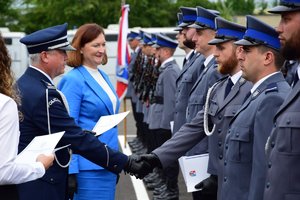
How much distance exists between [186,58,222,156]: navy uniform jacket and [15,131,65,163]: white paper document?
8.02 ft

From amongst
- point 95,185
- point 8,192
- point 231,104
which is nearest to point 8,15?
point 95,185

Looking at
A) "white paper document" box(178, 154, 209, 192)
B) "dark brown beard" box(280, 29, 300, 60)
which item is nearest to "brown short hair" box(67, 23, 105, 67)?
"white paper document" box(178, 154, 209, 192)

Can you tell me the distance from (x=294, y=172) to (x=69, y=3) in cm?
4115

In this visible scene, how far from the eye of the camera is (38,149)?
4.60m

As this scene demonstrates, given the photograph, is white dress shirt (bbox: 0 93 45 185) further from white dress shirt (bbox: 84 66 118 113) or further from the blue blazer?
white dress shirt (bbox: 84 66 118 113)


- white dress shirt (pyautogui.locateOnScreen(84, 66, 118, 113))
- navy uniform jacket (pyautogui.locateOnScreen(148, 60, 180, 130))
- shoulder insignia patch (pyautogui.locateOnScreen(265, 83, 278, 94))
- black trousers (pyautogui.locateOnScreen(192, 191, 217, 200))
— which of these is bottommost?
navy uniform jacket (pyautogui.locateOnScreen(148, 60, 180, 130))

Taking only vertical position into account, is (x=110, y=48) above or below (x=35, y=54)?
below

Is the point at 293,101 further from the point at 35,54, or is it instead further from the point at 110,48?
the point at 110,48

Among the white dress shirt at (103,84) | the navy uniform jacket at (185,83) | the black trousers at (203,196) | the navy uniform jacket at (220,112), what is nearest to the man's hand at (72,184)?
the white dress shirt at (103,84)

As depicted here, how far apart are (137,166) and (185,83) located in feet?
7.76

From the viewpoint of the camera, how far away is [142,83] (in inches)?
604

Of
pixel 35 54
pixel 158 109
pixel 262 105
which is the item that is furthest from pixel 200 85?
pixel 158 109

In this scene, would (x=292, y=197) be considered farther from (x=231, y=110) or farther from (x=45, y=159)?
(x=231, y=110)

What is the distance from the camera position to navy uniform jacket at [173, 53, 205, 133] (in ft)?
26.9
